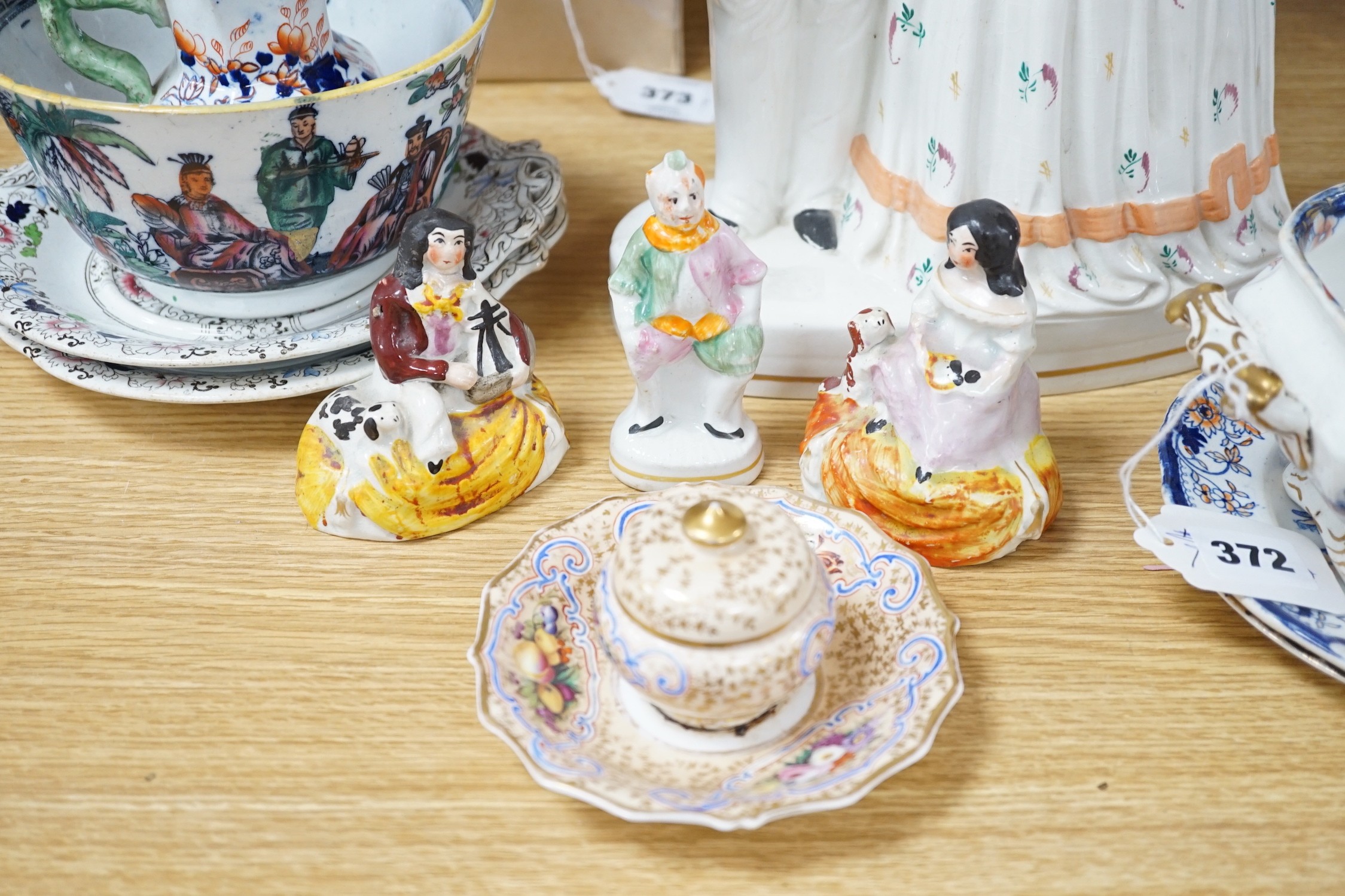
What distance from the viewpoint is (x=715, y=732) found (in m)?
1.08

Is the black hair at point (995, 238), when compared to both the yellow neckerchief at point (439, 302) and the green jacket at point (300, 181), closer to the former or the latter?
the yellow neckerchief at point (439, 302)

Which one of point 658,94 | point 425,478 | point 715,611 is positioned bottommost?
point 658,94

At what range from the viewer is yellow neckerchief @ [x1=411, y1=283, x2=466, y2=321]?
1.28 metres

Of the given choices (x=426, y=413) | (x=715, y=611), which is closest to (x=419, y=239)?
(x=426, y=413)

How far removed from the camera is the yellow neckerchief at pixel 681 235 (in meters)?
1.28

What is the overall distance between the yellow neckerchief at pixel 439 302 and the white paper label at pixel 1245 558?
0.67 meters

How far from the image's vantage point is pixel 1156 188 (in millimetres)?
1422

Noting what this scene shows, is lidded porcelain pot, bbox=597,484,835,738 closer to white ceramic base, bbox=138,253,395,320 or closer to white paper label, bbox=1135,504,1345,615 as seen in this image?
white paper label, bbox=1135,504,1345,615

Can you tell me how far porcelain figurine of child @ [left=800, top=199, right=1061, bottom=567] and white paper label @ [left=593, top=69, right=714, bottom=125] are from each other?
0.88 meters

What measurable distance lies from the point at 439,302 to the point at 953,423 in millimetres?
510

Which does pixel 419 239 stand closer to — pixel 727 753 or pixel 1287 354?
pixel 727 753

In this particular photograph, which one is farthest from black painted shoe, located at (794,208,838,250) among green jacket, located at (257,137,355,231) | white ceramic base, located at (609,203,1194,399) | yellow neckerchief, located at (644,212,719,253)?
green jacket, located at (257,137,355,231)

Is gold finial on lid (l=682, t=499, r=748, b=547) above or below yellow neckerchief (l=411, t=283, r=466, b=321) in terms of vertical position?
above

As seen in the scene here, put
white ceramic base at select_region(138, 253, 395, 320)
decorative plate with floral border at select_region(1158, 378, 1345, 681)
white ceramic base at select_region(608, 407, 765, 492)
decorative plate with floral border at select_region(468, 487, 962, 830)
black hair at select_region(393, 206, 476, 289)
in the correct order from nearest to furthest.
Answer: decorative plate with floral border at select_region(468, 487, 962, 830) < decorative plate with floral border at select_region(1158, 378, 1345, 681) < black hair at select_region(393, 206, 476, 289) < white ceramic base at select_region(608, 407, 765, 492) < white ceramic base at select_region(138, 253, 395, 320)
